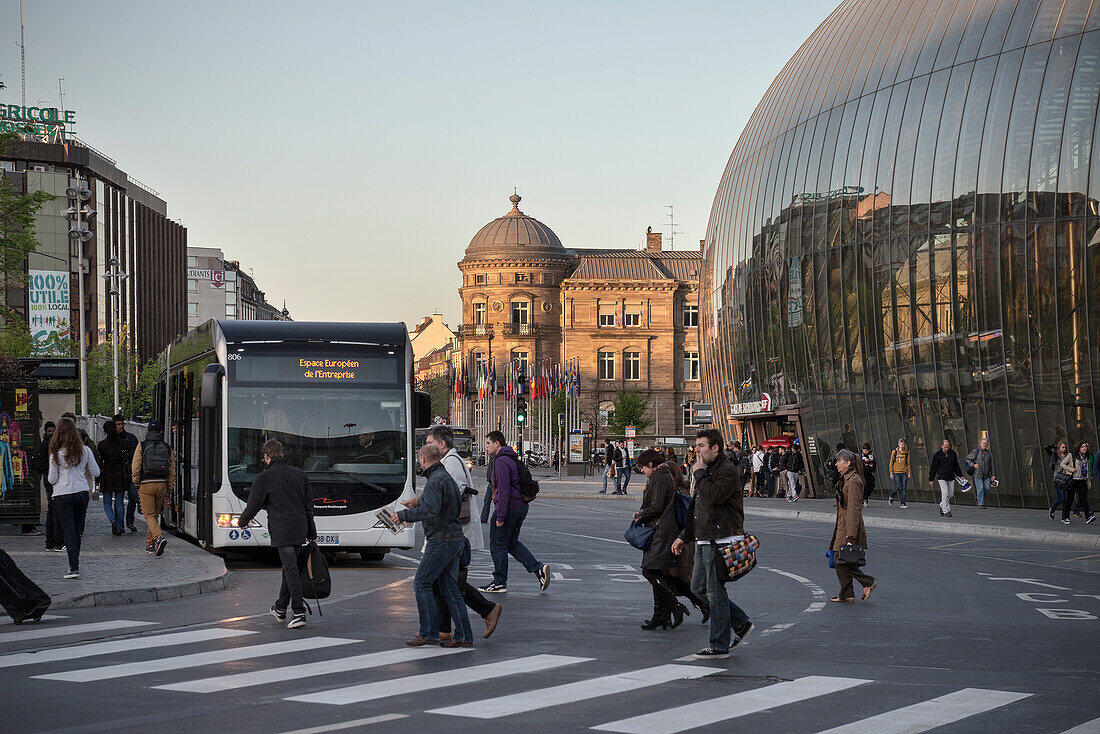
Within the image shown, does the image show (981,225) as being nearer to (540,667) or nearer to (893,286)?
(893,286)

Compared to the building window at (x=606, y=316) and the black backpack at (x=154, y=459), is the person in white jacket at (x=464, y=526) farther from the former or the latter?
the building window at (x=606, y=316)

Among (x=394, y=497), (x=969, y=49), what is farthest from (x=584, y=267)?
(x=394, y=497)

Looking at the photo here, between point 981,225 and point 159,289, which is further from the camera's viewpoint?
point 159,289

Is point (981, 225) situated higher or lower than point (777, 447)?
higher

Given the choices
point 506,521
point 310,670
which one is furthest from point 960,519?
point 310,670

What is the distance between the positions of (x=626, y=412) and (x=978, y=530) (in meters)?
75.6

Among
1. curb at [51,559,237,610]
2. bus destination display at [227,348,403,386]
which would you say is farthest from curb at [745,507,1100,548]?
curb at [51,559,237,610]

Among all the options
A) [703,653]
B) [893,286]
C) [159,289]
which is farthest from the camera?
[159,289]

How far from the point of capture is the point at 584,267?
117m

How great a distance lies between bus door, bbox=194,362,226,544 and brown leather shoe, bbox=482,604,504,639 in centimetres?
694

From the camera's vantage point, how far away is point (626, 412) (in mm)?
102562

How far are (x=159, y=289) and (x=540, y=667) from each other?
124 m

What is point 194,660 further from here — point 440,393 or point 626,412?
point 440,393

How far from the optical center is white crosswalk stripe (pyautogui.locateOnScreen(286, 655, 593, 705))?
880 centimetres
